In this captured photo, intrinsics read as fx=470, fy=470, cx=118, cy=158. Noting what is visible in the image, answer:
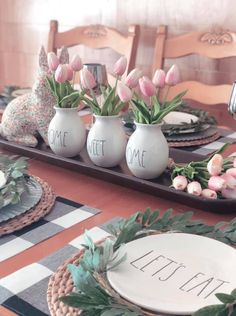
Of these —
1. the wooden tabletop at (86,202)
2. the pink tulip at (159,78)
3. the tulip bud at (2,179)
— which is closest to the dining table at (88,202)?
the wooden tabletop at (86,202)

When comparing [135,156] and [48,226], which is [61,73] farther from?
[48,226]

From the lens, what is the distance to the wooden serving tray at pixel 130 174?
808 mm

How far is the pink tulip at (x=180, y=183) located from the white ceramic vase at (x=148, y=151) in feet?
0.18

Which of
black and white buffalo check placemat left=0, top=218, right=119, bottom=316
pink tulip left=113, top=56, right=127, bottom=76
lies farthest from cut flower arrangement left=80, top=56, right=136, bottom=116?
black and white buffalo check placemat left=0, top=218, right=119, bottom=316

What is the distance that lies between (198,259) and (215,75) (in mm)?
1406

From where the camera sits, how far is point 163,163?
89cm

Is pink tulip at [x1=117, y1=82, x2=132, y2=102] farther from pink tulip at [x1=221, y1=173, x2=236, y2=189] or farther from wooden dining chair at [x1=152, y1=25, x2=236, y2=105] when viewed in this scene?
wooden dining chair at [x1=152, y1=25, x2=236, y2=105]

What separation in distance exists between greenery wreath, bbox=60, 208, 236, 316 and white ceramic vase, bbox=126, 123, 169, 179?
198mm

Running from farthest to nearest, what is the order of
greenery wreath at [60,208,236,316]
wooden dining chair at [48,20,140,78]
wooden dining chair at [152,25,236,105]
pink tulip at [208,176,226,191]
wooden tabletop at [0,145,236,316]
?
wooden dining chair at [48,20,140,78] → wooden dining chair at [152,25,236,105] → pink tulip at [208,176,226,191] → wooden tabletop at [0,145,236,316] → greenery wreath at [60,208,236,316]

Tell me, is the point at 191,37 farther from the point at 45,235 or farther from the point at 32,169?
the point at 45,235

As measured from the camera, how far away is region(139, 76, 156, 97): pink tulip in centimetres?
83

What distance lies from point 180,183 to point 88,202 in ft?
0.56

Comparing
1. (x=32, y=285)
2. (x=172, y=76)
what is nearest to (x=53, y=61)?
(x=172, y=76)

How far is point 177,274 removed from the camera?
0.57 m
